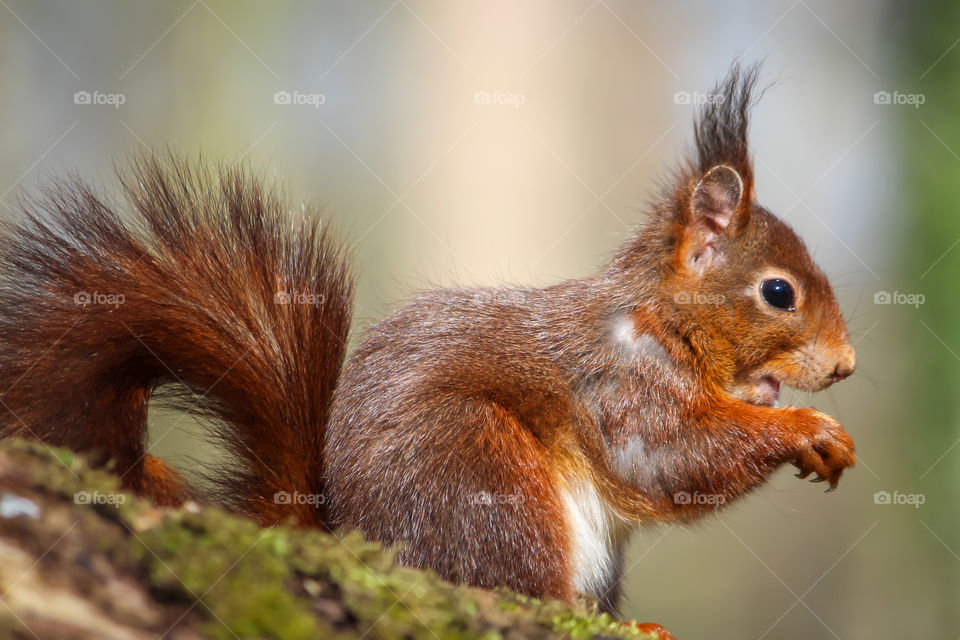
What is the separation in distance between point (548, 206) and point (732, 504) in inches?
71.5

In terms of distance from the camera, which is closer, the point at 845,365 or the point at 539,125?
the point at 845,365

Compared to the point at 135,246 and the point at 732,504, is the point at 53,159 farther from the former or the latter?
the point at 732,504

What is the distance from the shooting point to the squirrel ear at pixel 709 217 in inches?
66.1
